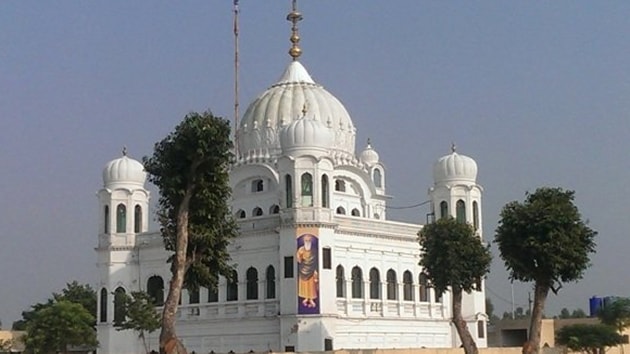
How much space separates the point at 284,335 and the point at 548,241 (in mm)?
14529

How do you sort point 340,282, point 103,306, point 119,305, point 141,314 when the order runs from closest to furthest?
point 340,282 → point 141,314 → point 119,305 → point 103,306

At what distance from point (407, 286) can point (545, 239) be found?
14.7m

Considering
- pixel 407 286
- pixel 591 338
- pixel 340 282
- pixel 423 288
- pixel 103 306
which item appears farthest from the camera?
pixel 591 338

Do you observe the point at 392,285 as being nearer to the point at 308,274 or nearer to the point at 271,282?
the point at 308,274

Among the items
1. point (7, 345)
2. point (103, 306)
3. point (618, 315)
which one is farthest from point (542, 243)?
point (7, 345)

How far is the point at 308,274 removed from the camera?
51.1 m

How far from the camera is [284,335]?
5112 cm

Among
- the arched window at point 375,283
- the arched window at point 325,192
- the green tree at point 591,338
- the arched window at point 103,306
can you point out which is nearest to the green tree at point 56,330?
the arched window at point 103,306

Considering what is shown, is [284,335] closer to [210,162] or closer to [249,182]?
[249,182]

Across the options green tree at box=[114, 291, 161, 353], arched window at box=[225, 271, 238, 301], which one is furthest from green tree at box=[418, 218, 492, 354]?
green tree at box=[114, 291, 161, 353]

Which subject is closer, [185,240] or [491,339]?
[185,240]

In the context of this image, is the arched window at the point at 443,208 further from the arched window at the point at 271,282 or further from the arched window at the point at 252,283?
the arched window at the point at 252,283

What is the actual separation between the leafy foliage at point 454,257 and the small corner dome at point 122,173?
2214 centimetres

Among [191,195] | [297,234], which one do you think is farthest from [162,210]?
→ [297,234]
